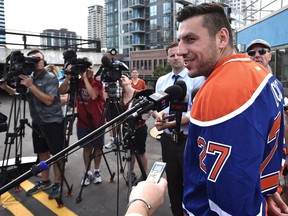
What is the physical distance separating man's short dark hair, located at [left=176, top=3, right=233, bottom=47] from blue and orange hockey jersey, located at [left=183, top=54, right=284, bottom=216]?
21 centimetres

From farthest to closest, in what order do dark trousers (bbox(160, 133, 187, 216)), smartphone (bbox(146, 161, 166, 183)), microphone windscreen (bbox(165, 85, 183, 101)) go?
1. dark trousers (bbox(160, 133, 187, 216))
2. microphone windscreen (bbox(165, 85, 183, 101))
3. smartphone (bbox(146, 161, 166, 183))

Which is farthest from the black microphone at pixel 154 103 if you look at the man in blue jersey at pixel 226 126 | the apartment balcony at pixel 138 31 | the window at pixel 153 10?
the apartment balcony at pixel 138 31

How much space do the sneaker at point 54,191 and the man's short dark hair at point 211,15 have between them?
126 inches

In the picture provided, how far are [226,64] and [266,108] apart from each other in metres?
0.26

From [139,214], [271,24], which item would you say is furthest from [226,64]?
[271,24]

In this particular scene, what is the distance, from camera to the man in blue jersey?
3.21ft

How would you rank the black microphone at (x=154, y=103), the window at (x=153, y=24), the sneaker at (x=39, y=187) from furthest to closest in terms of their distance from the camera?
the window at (x=153, y=24) → the sneaker at (x=39, y=187) → the black microphone at (x=154, y=103)

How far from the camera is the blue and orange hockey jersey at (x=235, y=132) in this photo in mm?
976

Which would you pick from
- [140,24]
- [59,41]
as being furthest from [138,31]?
[59,41]

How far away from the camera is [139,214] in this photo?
3.32 ft

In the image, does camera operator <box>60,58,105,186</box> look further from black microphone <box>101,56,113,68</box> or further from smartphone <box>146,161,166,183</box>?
smartphone <box>146,161,166,183</box>

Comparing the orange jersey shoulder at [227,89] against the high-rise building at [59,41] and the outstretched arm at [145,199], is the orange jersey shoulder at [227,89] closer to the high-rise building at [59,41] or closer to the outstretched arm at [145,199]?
the outstretched arm at [145,199]

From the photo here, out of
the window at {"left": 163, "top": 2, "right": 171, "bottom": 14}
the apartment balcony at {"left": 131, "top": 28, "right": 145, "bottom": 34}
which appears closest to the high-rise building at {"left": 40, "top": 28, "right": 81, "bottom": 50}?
the window at {"left": 163, "top": 2, "right": 171, "bottom": 14}

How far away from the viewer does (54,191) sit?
380cm
